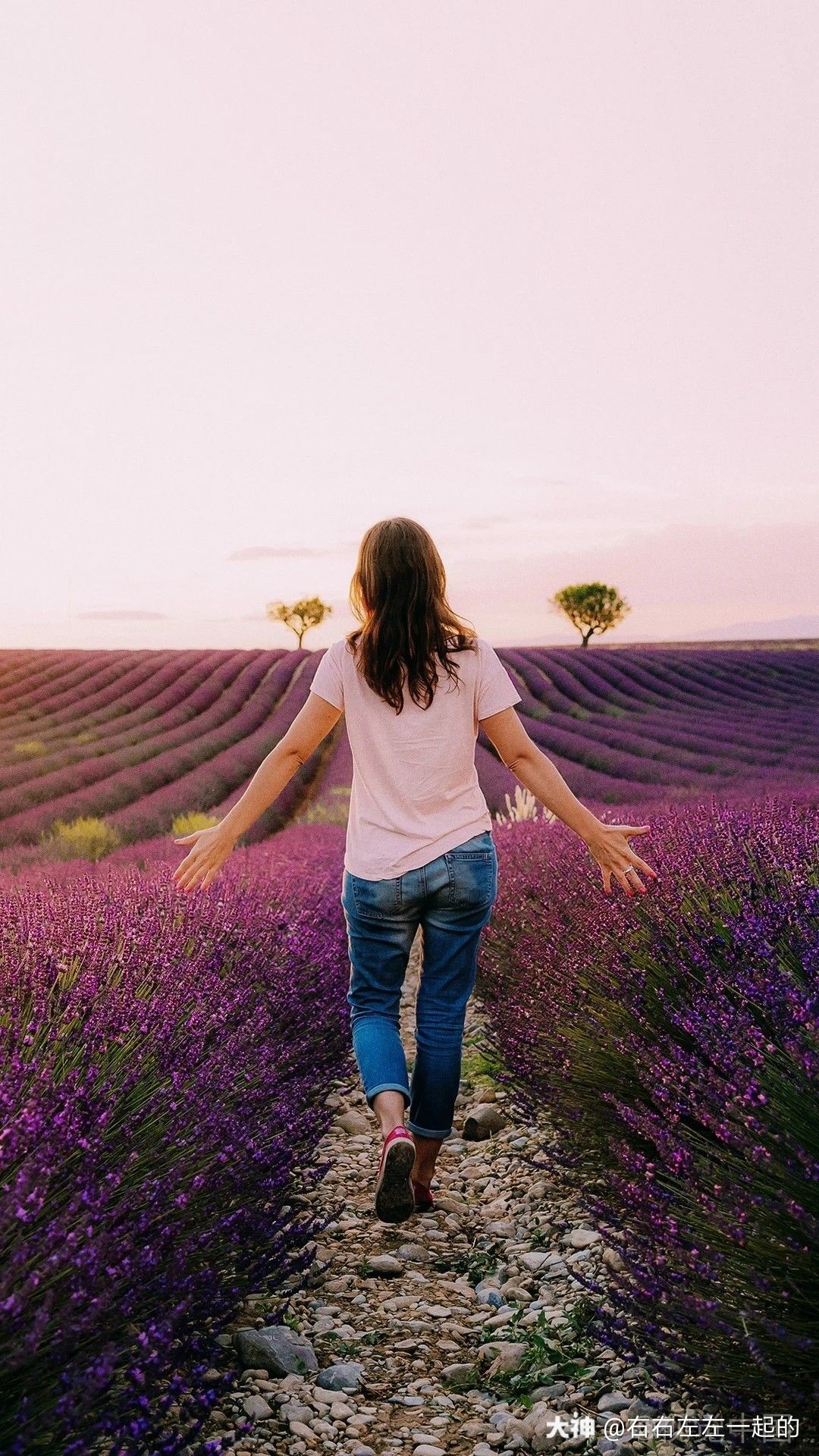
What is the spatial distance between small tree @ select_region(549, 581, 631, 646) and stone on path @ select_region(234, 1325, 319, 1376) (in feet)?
165

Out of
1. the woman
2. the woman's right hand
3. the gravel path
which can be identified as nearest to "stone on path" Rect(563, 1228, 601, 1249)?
the gravel path

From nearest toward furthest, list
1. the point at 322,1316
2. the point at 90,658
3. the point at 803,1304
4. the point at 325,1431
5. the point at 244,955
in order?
the point at 803,1304 → the point at 325,1431 → the point at 322,1316 → the point at 244,955 → the point at 90,658

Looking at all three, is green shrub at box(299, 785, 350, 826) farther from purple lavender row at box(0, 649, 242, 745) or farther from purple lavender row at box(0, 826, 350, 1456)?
purple lavender row at box(0, 826, 350, 1456)

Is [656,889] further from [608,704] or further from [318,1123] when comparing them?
[608,704]

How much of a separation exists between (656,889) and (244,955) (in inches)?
54.5

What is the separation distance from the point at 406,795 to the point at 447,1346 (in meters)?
1.33

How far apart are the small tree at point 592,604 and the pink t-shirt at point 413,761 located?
4978cm

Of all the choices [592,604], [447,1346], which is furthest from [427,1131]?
[592,604]

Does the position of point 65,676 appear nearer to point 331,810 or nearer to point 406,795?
point 331,810

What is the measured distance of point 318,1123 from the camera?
3.32m

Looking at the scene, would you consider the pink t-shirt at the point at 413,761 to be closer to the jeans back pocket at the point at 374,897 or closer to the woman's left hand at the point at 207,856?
the jeans back pocket at the point at 374,897

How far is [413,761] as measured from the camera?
2.82m

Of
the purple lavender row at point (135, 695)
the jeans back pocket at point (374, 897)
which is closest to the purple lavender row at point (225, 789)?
the purple lavender row at point (135, 695)

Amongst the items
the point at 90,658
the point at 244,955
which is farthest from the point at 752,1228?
the point at 90,658
